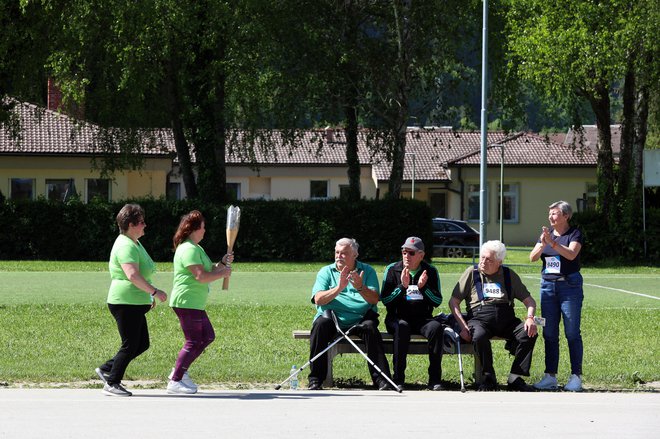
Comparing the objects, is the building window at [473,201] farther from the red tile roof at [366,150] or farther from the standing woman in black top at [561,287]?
the standing woman in black top at [561,287]

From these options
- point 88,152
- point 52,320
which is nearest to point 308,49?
point 88,152

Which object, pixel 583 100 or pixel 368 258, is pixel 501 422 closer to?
pixel 368 258

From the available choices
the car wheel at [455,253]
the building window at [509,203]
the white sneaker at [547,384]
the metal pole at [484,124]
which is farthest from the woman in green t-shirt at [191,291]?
the building window at [509,203]

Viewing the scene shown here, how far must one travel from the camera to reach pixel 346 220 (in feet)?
133

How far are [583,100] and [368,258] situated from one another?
365 inches

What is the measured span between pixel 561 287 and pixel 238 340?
15.8 ft

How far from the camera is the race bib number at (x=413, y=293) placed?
482 inches

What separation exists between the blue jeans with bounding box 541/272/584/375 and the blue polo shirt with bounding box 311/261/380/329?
1718mm

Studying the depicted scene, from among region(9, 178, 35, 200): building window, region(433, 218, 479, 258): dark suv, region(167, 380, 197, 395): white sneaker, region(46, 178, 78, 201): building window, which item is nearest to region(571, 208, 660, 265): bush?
region(433, 218, 479, 258): dark suv

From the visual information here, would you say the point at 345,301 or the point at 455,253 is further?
the point at 455,253

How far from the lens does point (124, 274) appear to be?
11.0m

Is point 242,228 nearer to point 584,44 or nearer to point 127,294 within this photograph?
point 584,44

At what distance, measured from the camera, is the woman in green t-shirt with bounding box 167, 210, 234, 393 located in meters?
11.2

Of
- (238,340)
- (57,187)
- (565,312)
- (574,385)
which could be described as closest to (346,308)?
(565,312)
